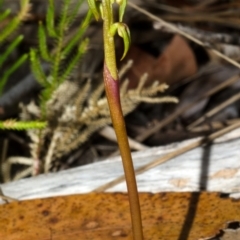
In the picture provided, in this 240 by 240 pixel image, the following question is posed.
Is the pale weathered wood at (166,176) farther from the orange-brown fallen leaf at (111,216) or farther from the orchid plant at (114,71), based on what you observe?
the orchid plant at (114,71)

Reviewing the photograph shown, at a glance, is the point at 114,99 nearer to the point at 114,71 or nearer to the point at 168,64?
the point at 114,71

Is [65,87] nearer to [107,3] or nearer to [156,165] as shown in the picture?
[156,165]

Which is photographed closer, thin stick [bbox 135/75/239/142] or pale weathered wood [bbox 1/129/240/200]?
pale weathered wood [bbox 1/129/240/200]

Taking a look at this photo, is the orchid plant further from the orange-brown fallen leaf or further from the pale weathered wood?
the pale weathered wood

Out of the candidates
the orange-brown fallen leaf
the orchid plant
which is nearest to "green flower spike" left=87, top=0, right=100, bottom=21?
the orchid plant

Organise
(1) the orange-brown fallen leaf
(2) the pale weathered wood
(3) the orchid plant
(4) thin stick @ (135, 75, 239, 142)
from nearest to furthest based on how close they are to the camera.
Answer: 1. (3) the orchid plant
2. (1) the orange-brown fallen leaf
3. (2) the pale weathered wood
4. (4) thin stick @ (135, 75, 239, 142)

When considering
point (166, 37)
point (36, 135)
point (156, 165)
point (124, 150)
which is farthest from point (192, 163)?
point (166, 37)
